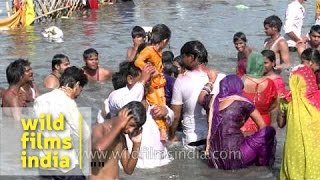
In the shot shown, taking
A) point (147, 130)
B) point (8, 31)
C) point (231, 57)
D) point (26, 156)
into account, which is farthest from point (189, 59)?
point (8, 31)

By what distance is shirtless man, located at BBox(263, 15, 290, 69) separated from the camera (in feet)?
30.4

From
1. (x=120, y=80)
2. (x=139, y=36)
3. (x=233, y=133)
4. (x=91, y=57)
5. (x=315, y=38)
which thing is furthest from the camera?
(x=91, y=57)

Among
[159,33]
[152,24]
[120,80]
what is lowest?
[120,80]

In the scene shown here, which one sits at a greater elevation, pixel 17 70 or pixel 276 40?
pixel 276 40

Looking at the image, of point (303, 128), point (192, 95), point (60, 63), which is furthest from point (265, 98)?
point (60, 63)

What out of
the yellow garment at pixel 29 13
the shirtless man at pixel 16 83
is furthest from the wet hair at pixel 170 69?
the yellow garment at pixel 29 13

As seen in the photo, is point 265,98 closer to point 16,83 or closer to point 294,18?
point 16,83

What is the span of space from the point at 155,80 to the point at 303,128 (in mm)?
2049

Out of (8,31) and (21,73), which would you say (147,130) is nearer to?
(21,73)

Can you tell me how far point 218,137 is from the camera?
674 centimetres

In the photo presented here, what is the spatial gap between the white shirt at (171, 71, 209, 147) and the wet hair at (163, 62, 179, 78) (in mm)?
1052

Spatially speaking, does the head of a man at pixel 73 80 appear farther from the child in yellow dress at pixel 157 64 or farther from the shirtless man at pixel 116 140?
the child in yellow dress at pixel 157 64

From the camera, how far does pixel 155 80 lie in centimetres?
739

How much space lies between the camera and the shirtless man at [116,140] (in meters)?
4.87
